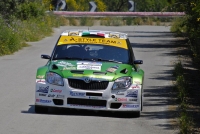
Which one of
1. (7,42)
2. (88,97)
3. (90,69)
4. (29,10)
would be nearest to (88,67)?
(90,69)

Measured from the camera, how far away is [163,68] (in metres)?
23.0

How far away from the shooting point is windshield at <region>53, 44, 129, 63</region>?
1329cm

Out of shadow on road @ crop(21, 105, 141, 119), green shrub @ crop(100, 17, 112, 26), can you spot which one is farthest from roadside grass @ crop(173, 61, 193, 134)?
green shrub @ crop(100, 17, 112, 26)

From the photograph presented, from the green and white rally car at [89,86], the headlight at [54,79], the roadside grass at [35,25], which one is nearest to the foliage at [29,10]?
the roadside grass at [35,25]

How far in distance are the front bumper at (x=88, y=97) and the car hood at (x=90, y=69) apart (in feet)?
0.65

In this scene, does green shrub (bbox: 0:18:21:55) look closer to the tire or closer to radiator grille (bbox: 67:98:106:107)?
the tire

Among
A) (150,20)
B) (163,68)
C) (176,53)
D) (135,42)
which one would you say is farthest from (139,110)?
Result: (150,20)

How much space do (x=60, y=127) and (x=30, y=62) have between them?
13161 millimetres

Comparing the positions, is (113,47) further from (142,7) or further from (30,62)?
(142,7)

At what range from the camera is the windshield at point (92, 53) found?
43.6 ft

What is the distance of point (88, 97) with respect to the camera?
1202cm

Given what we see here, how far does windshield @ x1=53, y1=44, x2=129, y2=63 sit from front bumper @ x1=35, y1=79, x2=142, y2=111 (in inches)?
48.2

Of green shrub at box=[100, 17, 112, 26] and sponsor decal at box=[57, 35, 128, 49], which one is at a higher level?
sponsor decal at box=[57, 35, 128, 49]

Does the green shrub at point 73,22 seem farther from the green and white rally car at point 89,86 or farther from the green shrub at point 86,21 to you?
the green and white rally car at point 89,86
